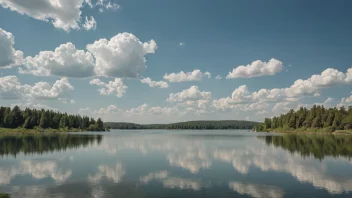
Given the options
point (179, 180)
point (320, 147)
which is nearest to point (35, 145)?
point (179, 180)

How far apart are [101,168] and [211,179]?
19074 mm

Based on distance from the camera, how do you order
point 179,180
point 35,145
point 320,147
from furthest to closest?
point 35,145
point 320,147
point 179,180

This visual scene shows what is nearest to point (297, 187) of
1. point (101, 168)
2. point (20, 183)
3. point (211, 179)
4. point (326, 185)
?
point (326, 185)

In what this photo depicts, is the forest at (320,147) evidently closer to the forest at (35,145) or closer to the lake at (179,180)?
the lake at (179,180)

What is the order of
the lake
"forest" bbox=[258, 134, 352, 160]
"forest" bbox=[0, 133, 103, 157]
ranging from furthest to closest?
"forest" bbox=[0, 133, 103, 157]
"forest" bbox=[258, 134, 352, 160]
the lake

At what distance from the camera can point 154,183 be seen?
34.5 metres

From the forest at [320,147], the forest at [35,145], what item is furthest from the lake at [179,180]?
the forest at [35,145]

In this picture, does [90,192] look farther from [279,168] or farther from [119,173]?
[279,168]

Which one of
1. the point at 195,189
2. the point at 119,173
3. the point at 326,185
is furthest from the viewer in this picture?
the point at 119,173

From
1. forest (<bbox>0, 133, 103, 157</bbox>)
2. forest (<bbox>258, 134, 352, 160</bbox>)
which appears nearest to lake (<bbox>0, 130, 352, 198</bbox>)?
forest (<bbox>258, 134, 352, 160</bbox>)

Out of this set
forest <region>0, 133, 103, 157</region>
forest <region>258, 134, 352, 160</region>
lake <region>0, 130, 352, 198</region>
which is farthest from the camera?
forest <region>0, 133, 103, 157</region>

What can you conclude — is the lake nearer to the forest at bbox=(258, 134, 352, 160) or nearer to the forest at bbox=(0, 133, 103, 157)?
the forest at bbox=(258, 134, 352, 160)

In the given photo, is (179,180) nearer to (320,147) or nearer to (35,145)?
(320,147)

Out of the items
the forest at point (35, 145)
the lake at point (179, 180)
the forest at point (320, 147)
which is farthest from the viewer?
the forest at point (35, 145)
